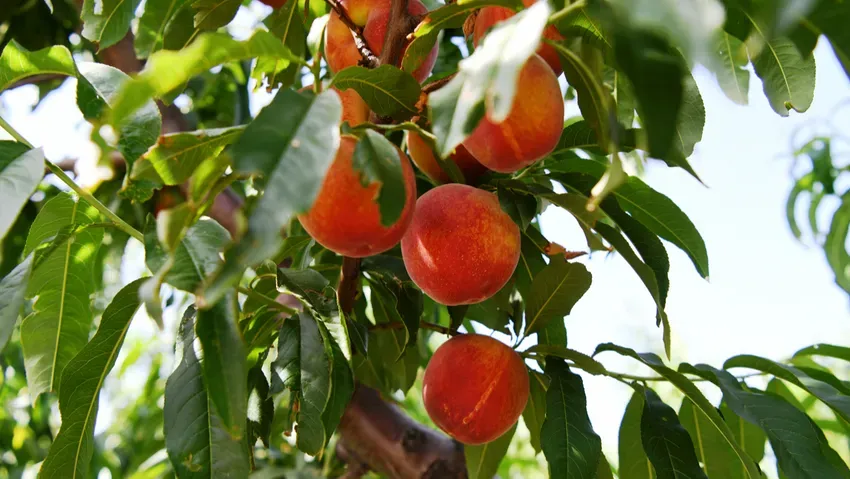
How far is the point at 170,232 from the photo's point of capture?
479 mm

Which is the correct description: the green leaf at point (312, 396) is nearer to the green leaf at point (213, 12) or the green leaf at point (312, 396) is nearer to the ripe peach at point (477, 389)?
the ripe peach at point (477, 389)

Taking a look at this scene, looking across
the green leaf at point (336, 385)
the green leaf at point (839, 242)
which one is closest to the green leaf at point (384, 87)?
the green leaf at point (336, 385)

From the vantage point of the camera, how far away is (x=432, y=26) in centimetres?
71

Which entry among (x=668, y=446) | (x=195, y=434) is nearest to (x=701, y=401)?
(x=668, y=446)

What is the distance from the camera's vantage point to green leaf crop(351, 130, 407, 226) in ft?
1.70

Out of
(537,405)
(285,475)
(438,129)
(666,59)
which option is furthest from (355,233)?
(285,475)

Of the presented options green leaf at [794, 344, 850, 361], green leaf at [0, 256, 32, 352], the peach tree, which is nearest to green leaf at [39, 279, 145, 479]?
the peach tree

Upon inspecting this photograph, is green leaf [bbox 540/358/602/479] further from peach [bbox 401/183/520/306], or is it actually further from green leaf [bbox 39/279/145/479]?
green leaf [bbox 39/279/145/479]

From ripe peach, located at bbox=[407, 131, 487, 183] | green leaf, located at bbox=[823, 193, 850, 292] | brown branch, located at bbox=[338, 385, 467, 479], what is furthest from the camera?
green leaf, located at bbox=[823, 193, 850, 292]

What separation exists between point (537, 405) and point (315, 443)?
39 cm

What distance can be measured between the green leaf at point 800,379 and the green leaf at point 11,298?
0.83 meters

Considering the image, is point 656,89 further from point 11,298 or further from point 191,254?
point 11,298

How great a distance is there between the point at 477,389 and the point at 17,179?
52 cm

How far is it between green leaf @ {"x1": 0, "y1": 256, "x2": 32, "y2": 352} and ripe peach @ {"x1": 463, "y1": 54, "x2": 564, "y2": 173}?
42 cm
